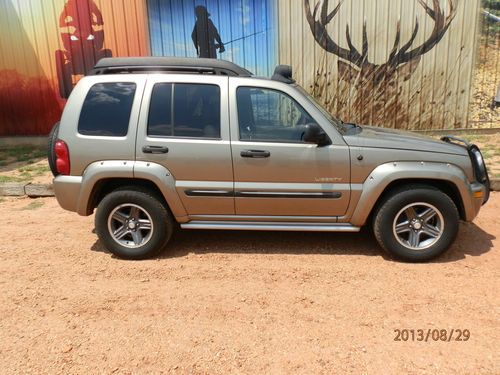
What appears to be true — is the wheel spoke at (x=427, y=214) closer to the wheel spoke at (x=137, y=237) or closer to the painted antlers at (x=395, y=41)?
the wheel spoke at (x=137, y=237)

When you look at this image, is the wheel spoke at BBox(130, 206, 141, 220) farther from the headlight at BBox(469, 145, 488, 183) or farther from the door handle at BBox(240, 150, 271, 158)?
the headlight at BBox(469, 145, 488, 183)

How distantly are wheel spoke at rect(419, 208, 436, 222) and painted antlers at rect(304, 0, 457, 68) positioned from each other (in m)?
6.04

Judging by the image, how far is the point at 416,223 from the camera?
4008 mm

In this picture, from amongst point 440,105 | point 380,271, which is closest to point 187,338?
point 380,271

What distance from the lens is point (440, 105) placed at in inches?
365

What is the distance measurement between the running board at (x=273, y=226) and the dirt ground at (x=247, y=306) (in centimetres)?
30

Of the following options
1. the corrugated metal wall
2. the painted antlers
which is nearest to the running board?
the painted antlers

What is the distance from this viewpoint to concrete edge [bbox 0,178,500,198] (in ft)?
21.5

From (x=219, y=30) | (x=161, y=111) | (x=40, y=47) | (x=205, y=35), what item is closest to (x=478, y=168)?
(x=161, y=111)

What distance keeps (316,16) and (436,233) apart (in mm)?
6523

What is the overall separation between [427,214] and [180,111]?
2.54 metres

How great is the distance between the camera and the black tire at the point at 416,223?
3.91 meters

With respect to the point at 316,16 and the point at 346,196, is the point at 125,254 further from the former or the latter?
the point at 316,16

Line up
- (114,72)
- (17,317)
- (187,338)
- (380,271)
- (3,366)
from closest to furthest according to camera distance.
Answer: (3,366) < (187,338) < (17,317) < (380,271) < (114,72)
